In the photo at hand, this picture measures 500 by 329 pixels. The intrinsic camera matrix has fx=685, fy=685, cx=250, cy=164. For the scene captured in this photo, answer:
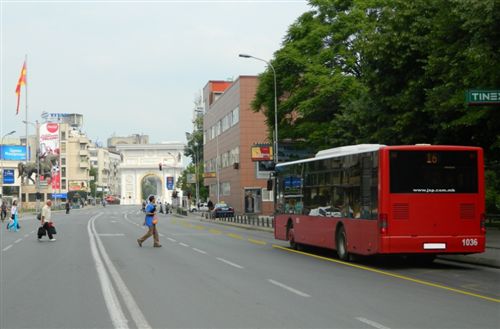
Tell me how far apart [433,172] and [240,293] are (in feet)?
22.9

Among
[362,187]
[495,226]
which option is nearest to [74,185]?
[495,226]

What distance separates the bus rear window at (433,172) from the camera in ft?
54.9

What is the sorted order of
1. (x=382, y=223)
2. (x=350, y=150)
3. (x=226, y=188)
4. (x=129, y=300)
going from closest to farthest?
1. (x=129, y=300)
2. (x=382, y=223)
3. (x=350, y=150)
4. (x=226, y=188)

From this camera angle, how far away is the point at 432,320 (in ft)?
30.8

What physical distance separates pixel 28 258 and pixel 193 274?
728 centimetres

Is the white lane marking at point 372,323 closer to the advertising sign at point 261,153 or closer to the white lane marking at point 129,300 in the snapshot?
the white lane marking at point 129,300

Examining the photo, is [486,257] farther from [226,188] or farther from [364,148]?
[226,188]

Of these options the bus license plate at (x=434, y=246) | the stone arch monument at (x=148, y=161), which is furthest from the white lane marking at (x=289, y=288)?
the stone arch monument at (x=148, y=161)

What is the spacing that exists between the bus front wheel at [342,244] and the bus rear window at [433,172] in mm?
2954

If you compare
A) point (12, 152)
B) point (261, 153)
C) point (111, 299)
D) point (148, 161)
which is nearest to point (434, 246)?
point (111, 299)

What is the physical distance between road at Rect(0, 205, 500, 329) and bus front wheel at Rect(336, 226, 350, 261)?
0.43 m

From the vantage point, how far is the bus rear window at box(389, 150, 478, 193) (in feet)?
54.9

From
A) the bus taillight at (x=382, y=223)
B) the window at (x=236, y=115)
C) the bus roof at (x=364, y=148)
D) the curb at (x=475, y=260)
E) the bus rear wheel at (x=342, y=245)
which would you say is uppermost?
the window at (x=236, y=115)

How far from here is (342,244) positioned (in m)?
19.4
